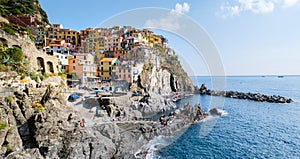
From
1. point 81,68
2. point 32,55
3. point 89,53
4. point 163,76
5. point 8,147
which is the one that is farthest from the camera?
point 163,76

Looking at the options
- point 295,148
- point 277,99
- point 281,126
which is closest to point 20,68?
point 295,148

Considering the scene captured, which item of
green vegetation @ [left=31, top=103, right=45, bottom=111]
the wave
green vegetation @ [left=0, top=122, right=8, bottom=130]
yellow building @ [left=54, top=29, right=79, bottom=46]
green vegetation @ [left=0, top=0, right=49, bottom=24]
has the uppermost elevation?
green vegetation @ [left=0, top=0, right=49, bottom=24]

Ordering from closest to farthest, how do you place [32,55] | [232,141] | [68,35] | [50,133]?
[50,133], [232,141], [32,55], [68,35]

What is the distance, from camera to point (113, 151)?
1156cm

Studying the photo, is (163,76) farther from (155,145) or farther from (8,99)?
(8,99)

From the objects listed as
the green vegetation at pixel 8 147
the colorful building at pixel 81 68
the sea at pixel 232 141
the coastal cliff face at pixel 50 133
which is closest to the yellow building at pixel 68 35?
the colorful building at pixel 81 68

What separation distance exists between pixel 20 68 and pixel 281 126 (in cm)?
2809

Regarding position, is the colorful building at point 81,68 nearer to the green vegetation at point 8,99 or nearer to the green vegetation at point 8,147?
the green vegetation at point 8,99

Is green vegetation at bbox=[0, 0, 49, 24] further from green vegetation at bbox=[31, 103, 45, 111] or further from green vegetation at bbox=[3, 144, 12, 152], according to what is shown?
green vegetation at bbox=[3, 144, 12, 152]

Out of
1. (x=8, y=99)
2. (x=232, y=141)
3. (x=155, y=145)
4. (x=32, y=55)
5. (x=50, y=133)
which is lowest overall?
(x=232, y=141)

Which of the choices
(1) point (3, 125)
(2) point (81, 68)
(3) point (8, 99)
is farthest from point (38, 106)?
(2) point (81, 68)

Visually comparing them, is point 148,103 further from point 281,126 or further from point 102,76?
point 281,126

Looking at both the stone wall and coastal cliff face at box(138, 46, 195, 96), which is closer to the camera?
the stone wall

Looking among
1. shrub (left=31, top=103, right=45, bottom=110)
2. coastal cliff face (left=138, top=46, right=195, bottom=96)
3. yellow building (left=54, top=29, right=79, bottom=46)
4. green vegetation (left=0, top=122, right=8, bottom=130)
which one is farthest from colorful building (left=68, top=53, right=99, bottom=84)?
green vegetation (left=0, top=122, right=8, bottom=130)
